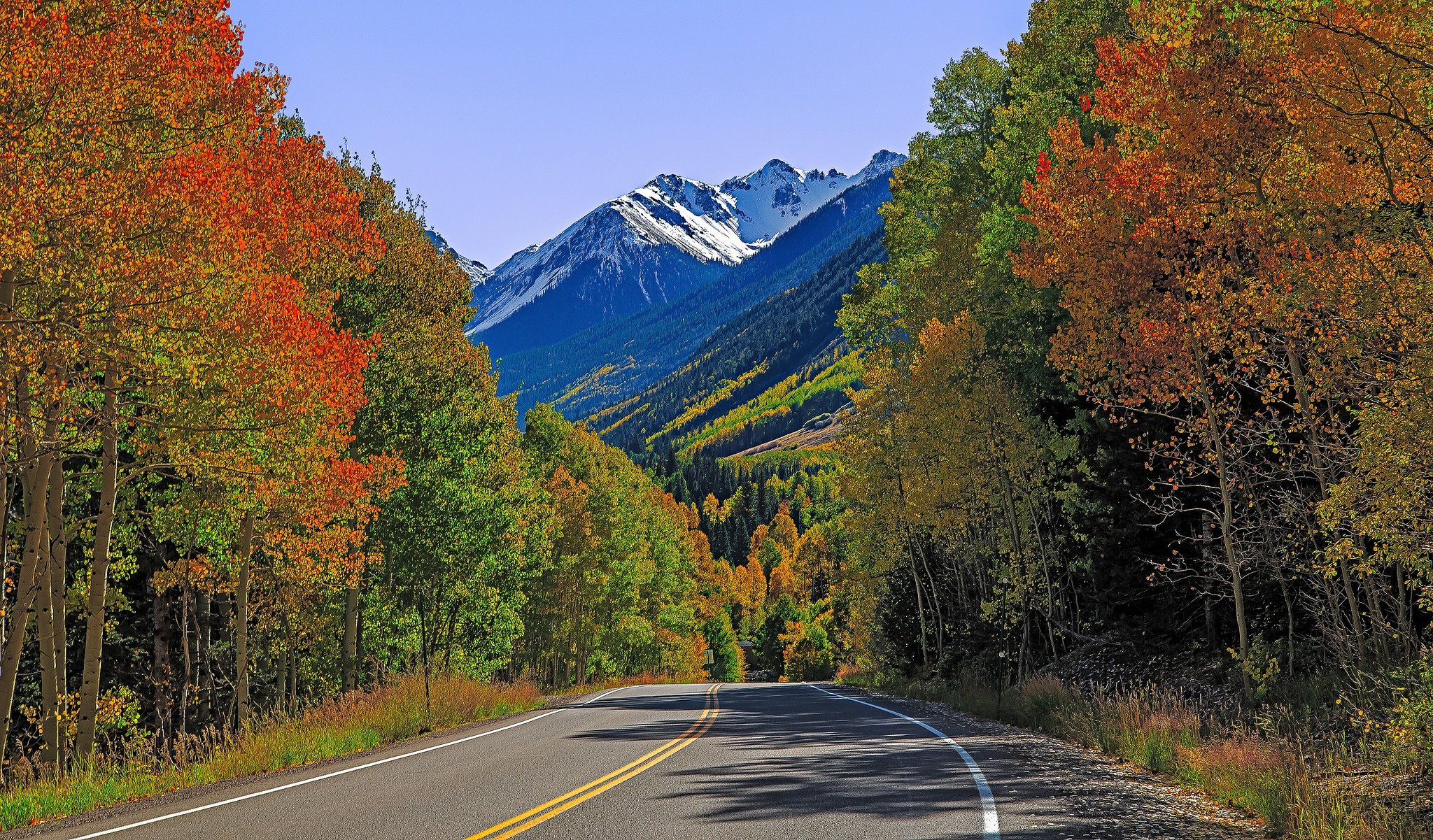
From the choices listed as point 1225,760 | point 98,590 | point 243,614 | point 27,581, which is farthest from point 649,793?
point 243,614

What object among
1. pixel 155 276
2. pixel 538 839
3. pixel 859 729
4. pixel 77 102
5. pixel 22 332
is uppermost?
pixel 77 102

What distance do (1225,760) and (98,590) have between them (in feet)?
49.1

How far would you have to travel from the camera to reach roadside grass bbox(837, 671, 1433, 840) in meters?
7.88

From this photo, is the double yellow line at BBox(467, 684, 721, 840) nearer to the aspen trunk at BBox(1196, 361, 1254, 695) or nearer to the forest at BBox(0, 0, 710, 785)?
the forest at BBox(0, 0, 710, 785)

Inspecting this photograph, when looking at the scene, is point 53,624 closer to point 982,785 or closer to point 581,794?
point 581,794

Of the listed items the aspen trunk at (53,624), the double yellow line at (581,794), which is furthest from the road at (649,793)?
the aspen trunk at (53,624)

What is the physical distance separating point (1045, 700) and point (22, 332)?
17157mm

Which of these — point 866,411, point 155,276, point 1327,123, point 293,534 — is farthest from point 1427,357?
point 866,411

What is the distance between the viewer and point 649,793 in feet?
34.2

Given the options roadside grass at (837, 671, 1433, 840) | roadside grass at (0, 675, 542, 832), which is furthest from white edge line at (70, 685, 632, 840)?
roadside grass at (837, 671, 1433, 840)

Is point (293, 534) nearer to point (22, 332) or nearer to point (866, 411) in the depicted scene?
point (22, 332)

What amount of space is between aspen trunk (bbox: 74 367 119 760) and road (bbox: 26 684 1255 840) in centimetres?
338

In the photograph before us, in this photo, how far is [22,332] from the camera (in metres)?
11.0

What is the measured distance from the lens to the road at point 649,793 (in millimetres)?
8530
